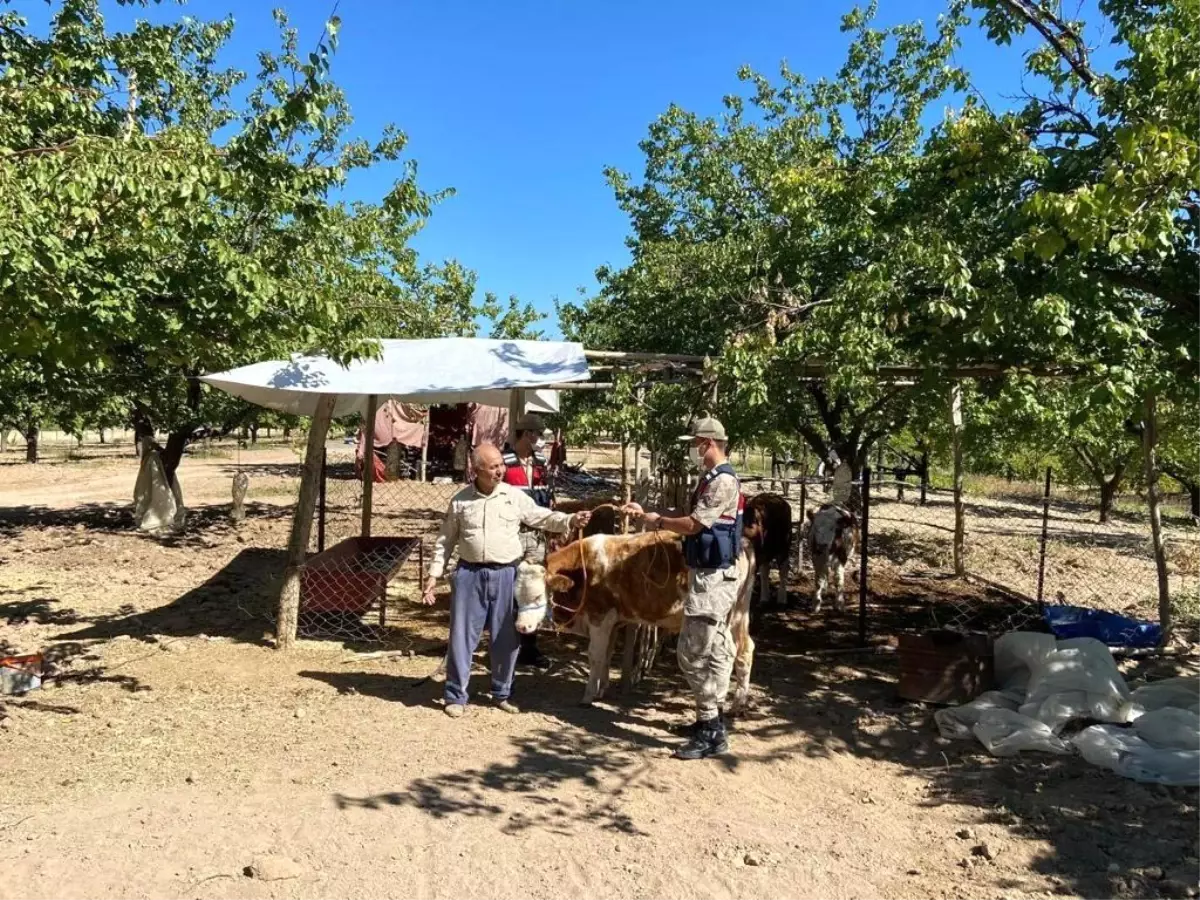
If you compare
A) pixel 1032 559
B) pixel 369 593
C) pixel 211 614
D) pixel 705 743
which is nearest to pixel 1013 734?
pixel 705 743

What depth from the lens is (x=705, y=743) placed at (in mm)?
5160

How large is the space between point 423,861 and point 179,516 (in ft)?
41.4

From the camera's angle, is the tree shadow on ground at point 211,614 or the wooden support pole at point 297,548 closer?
the wooden support pole at point 297,548

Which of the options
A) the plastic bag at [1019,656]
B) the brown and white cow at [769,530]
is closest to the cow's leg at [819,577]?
the brown and white cow at [769,530]

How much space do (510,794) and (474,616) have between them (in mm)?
1480

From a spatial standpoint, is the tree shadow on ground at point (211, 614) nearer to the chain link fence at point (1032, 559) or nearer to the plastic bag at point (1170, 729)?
the plastic bag at point (1170, 729)

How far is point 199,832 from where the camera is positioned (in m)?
4.06

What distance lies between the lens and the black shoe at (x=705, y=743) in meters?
5.13

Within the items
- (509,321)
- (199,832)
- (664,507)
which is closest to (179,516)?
(509,321)

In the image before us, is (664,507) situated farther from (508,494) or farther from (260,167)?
(260,167)

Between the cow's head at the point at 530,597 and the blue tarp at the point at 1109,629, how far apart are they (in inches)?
186

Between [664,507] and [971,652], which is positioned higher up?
[664,507]

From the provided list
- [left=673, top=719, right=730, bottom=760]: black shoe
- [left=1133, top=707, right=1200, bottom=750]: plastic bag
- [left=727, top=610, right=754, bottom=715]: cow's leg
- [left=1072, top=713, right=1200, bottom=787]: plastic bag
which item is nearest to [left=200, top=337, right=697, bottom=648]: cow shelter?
[left=727, top=610, right=754, bottom=715]: cow's leg

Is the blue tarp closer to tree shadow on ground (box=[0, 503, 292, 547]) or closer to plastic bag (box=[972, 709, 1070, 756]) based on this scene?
plastic bag (box=[972, 709, 1070, 756])
